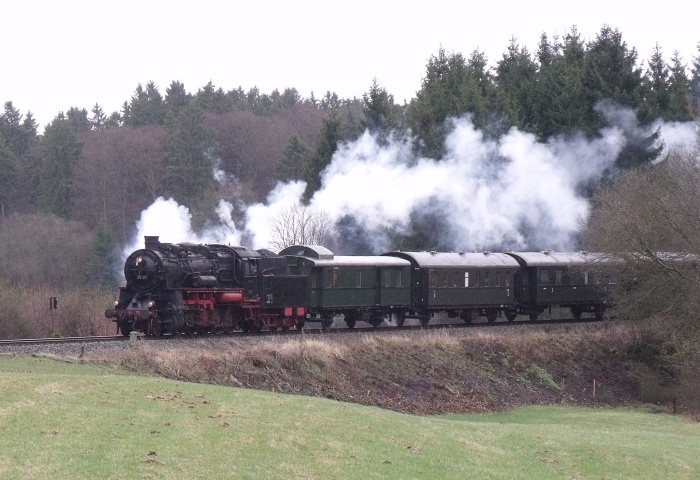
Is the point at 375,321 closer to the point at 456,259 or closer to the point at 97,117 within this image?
the point at 456,259

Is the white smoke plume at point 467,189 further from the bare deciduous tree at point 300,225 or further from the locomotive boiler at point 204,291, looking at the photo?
the locomotive boiler at point 204,291

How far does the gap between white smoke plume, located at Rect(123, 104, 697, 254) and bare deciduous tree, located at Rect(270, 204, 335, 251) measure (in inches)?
19.1

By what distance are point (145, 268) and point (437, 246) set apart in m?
28.2

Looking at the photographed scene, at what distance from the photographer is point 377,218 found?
54.3 metres

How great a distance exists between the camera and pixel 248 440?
18016mm

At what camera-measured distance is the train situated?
33656 mm

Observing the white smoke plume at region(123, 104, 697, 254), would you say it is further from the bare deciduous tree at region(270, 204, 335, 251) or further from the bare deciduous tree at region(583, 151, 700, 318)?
the bare deciduous tree at region(583, 151, 700, 318)

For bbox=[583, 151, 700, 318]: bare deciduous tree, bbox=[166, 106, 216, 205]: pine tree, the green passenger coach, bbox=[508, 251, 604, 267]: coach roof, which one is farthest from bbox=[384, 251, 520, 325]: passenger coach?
bbox=[166, 106, 216, 205]: pine tree

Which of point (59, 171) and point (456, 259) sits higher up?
point (59, 171)

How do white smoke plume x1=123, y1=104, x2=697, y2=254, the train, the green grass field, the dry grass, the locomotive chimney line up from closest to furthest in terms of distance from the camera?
the green grass field, the train, the locomotive chimney, the dry grass, white smoke plume x1=123, y1=104, x2=697, y2=254

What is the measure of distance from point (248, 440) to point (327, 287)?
21.4 meters

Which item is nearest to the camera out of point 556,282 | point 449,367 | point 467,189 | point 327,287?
point 449,367

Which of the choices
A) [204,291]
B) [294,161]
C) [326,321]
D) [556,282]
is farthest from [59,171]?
[204,291]

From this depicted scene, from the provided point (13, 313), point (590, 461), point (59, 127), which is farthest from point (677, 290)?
point (59, 127)
